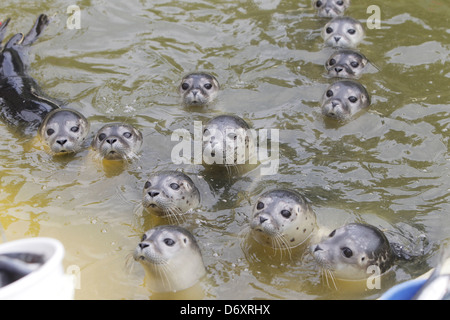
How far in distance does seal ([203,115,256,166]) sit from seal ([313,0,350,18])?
3727mm

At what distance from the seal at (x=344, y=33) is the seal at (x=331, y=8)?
2.02 feet

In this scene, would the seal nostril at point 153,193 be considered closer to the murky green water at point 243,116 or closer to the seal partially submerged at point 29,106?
the murky green water at point 243,116

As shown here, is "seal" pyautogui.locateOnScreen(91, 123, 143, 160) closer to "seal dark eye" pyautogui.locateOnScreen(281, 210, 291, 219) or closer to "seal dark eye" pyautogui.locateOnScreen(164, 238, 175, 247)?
"seal dark eye" pyautogui.locateOnScreen(164, 238, 175, 247)

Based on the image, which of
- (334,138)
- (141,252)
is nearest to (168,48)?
(334,138)

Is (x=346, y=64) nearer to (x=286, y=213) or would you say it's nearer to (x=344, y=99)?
(x=344, y=99)

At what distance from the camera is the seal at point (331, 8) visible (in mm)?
9531

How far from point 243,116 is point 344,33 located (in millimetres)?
2415

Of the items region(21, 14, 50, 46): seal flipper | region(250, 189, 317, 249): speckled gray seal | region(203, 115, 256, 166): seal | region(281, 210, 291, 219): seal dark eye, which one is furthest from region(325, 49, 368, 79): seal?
region(21, 14, 50, 46): seal flipper

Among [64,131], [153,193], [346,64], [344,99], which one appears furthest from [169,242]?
[346,64]

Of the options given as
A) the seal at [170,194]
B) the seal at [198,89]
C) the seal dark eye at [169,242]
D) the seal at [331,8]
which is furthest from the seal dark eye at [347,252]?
the seal at [331,8]

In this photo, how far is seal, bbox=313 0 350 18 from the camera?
953cm

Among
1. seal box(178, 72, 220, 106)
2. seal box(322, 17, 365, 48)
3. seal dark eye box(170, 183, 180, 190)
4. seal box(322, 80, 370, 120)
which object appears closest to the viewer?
seal dark eye box(170, 183, 180, 190)

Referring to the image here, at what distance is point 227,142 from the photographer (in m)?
6.45
